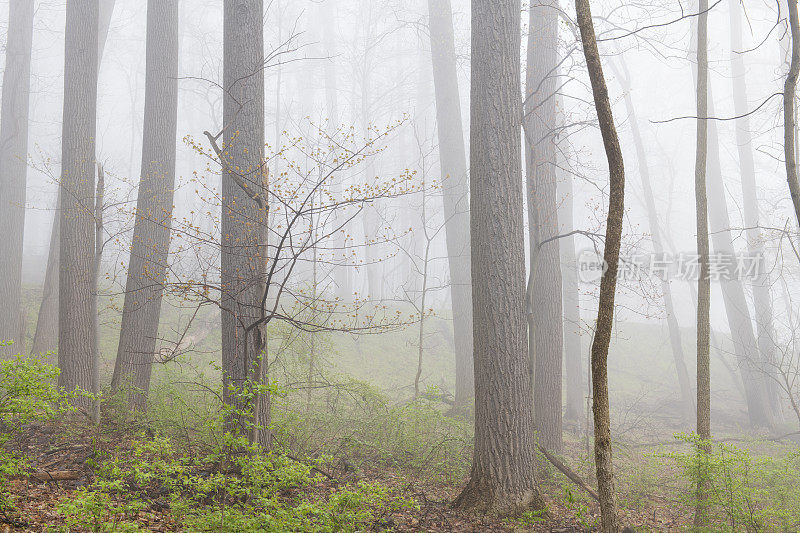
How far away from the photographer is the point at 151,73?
756 centimetres

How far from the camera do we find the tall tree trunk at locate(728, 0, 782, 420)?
11789 millimetres

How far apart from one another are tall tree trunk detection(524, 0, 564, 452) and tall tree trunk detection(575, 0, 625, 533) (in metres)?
3.56

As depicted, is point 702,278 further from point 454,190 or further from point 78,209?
point 78,209

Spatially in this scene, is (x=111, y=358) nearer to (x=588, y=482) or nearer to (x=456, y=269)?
(x=456, y=269)

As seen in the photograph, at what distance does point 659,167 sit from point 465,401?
26515 mm

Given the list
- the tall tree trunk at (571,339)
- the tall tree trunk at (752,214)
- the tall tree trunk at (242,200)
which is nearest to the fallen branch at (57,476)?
the tall tree trunk at (242,200)

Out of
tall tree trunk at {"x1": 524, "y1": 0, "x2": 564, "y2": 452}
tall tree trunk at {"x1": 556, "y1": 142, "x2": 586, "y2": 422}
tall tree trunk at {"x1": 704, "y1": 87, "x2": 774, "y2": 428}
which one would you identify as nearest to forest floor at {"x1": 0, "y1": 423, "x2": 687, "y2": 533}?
tall tree trunk at {"x1": 524, "y1": 0, "x2": 564, "y2": 452}

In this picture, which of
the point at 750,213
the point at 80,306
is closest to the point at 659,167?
the point at 750,213

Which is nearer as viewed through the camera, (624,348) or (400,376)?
(400,376)

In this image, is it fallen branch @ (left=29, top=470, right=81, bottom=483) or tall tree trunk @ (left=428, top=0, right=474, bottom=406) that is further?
tall tree trunk @ (left=428, top=0, right=474, bottom=406)

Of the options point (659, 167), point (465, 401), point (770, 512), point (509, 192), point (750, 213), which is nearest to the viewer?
point (770, 512)

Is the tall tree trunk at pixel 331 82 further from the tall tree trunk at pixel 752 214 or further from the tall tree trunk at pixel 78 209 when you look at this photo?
the tall tree trunk at pixel 752 214

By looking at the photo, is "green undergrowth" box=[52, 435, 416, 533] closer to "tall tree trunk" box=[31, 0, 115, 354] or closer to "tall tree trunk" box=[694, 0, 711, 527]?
"tall tree trunk" box=[694, 0, 711, 527]

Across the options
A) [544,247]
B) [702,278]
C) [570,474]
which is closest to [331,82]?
[544,247]
